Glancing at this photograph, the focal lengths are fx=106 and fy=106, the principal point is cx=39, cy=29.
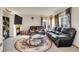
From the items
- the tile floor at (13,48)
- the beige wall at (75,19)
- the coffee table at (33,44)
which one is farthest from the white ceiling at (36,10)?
the tile floor at (13,48)

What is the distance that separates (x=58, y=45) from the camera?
6.36 feet

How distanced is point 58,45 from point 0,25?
43.2 inches

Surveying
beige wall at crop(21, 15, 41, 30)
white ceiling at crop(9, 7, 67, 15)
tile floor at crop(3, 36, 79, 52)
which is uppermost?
white ceiling at crop(9, 7, 67, 15)

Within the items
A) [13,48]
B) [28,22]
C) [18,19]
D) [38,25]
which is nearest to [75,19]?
[38,25]

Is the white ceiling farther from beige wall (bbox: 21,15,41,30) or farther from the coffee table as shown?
the coffee table

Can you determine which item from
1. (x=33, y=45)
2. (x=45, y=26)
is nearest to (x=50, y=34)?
(x=45, y=26)

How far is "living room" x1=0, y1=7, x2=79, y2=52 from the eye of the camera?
1897mm

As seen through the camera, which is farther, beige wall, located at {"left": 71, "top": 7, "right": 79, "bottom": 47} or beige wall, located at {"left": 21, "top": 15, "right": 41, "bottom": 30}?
beige wall, located at {"left": 21, "top": 15, "right": 41, "bottom": 30}

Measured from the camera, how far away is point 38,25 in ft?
6.49

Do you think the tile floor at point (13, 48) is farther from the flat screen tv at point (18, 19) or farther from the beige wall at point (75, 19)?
the flat screen tv at point (18, 19)

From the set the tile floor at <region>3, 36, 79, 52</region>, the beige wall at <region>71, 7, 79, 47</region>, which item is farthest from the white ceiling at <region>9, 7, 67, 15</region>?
the tile floor at <region>3, 36, 79, 52</region>

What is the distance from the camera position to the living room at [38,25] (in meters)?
1.90

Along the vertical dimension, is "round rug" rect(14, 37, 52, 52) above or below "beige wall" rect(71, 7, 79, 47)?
below

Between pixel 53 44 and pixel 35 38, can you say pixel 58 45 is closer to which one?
pixel 53 44
